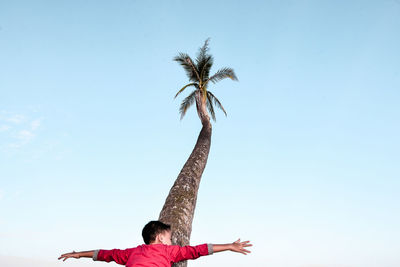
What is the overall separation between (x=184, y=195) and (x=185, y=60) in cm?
850

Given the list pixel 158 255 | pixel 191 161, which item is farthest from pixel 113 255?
pixel 191 161

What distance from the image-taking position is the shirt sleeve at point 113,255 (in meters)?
3.28

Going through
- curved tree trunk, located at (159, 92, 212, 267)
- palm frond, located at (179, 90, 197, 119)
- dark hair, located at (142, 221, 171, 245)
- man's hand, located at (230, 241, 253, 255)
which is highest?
palm frond, located at (179, 90, 197, 119)

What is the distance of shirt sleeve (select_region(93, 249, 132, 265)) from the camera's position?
3.28 meters

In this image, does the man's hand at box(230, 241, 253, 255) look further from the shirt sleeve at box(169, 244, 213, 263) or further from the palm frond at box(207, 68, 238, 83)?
the palm frond at box(207, 68, 238, 83)

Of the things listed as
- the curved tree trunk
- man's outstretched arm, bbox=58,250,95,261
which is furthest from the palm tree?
man's outstretched arm, bbox=58,250,95,261

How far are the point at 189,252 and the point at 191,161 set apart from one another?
362cm

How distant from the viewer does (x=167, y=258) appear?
3070 millimetres

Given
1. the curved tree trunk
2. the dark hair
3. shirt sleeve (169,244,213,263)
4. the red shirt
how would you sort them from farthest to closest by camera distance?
the curved tree trunk, the dark hair, shirt sleeve (169,244,213,263), the red shirt

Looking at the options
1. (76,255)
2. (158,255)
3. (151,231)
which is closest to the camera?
(158,255)

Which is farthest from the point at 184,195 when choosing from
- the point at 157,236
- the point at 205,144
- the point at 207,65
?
the point at 207,65

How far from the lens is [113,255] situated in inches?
131

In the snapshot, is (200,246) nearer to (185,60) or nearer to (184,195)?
(184,195)

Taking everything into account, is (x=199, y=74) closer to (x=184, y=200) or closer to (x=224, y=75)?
(x=224, y=75)
